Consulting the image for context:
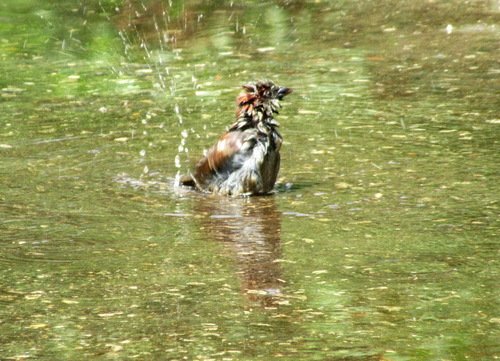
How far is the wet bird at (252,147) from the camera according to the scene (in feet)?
27.1

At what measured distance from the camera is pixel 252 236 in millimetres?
7348

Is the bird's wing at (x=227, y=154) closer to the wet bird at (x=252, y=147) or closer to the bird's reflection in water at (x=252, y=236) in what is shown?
the wet bird at (x=252, y=147)

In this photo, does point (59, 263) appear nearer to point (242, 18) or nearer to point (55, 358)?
point (55, 358)

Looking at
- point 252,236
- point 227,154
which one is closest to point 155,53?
point 227,154

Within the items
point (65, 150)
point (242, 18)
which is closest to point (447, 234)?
point (65, 150)

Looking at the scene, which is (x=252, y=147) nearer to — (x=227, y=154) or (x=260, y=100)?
(x=227, y=154)

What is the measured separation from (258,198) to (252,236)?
1025mm

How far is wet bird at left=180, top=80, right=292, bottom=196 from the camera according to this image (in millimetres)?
8250

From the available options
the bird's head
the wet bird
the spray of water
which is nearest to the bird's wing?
the wet bird

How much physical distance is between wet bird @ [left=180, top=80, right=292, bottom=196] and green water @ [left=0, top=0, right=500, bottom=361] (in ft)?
0.47

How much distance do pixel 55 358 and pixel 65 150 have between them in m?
4.59

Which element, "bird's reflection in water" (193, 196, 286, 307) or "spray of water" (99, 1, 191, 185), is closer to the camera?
"bird's reflection in water" (193, 196, 286, 307)

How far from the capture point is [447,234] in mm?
7211

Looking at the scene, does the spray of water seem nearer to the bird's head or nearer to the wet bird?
the wet bird
